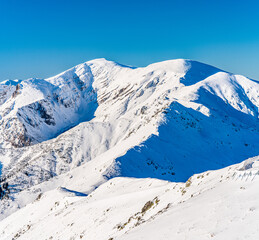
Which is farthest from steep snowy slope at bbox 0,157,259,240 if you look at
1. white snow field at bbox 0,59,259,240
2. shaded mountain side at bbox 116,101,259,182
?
shaded mountain side at bbox 116,101,259,182

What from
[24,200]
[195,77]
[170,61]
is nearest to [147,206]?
[24,200]

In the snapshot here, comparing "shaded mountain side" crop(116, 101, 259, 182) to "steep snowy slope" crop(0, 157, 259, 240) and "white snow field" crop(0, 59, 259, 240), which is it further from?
"steep snowy slope" crop(0, 157, 259, 240)

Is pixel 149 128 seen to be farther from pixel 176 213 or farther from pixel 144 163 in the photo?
pixel 176 213

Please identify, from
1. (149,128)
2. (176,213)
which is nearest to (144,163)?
(149,128)

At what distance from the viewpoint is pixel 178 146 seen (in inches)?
2921

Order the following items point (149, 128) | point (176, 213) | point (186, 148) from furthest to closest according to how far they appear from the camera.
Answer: point (149, 128)
point (186, 148)
point (176, 213)

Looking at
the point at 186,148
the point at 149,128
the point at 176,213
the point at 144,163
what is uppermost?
the point at 149,128

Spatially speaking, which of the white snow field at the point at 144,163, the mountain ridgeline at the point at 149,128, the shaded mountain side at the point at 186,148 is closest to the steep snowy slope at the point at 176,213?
the white snow field at the point at 144,163

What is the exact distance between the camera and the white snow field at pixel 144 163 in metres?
17.6

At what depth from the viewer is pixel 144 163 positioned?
2586 inches

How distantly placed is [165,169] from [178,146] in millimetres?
12131

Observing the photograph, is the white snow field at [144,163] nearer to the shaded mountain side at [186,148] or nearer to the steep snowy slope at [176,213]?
the steep snowy slope at [176,213]

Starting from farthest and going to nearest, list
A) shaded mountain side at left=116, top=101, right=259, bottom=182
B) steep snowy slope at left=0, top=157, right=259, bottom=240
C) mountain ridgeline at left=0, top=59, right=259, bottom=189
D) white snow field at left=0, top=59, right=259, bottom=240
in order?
mountain ridgeline at left=0, top=59, right=259, bottom=189
shaded mountain side at left=116, top=101, right=259, bottom=182
white snow field at left=0, top=59, right=259, bottom=240
steep snowy slope at left=0, top=157, right=259, bottom=240

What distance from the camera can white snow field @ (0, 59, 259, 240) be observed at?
17594 millimetres
